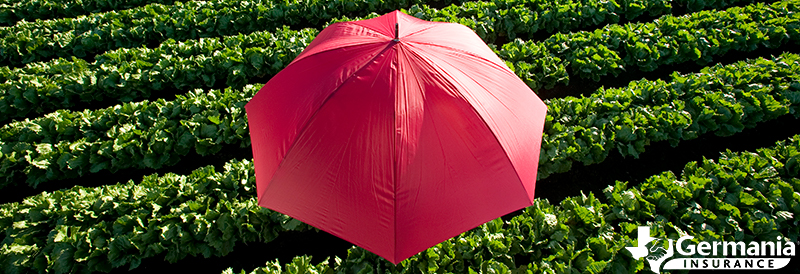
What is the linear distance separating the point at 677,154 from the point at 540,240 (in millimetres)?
3473

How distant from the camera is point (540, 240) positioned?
4453 millimetres

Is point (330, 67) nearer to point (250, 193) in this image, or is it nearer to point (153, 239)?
point (250, 193)

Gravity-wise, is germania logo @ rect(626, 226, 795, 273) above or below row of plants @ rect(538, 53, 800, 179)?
below

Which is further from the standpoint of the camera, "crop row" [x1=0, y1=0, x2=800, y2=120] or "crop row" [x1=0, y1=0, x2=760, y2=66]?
"crop row" [x1=0, y1=0, x2=760, y2=66]

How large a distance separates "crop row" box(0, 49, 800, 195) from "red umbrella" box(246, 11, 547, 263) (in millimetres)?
2701

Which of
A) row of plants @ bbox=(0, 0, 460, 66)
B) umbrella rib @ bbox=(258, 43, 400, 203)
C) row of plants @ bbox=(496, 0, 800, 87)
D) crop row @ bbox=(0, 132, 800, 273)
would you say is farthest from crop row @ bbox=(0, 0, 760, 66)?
umbrella rib @ bbox=(258, 43, 400, 203)

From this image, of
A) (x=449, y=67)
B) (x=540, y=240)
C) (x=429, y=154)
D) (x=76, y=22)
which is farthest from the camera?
(x=76, y=22)

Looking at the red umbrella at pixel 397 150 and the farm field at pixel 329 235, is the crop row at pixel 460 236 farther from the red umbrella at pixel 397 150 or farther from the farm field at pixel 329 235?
the red umbrella at pixel 397 150

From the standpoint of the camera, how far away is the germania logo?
4.20 meters

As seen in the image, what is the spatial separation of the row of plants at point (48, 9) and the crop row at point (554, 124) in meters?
5.42

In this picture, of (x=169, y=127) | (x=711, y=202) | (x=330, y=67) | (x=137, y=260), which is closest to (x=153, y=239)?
(x=137, y=260)

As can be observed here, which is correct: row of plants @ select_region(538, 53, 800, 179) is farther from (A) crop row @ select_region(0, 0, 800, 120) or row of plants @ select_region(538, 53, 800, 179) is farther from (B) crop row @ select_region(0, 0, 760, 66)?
(B) crop row @ select_region(0, 0, 760, 66)

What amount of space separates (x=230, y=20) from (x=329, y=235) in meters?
6.25

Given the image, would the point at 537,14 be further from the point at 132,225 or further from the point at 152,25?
the point at 152,25
